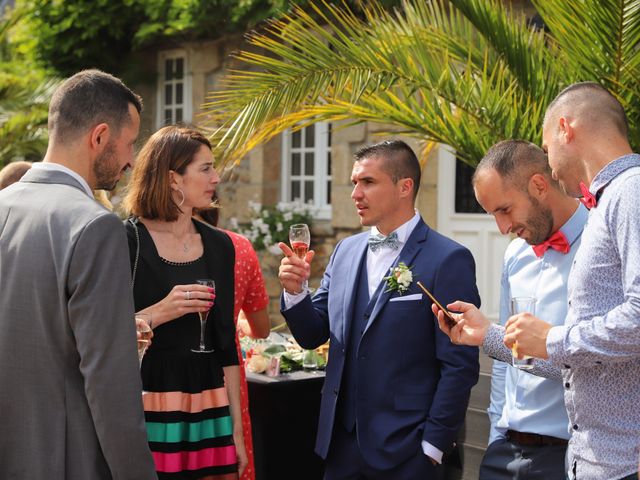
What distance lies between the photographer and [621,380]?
2645 millimetres

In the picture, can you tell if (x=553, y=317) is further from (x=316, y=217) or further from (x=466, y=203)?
(x=316, y=217)

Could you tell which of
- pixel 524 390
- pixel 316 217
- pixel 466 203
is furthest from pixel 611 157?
pixel 316 217

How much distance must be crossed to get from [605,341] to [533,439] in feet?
3.18

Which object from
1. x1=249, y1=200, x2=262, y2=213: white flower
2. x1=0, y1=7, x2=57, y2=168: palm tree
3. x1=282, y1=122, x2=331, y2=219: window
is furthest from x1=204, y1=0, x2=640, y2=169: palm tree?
x1=0, y1=7, x2=57, y2=168: palm tree

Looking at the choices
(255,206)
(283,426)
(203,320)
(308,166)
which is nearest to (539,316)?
(203,320)

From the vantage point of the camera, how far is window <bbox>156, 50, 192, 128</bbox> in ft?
39.9

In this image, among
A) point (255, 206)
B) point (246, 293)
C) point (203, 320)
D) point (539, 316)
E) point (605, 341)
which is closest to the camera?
point (605, 341)

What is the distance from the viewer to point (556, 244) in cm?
342

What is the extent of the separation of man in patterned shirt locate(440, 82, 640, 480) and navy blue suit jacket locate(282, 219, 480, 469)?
2.88ft

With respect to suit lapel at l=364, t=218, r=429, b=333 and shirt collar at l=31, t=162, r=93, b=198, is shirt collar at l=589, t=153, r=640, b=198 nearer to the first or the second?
suit lapel at l=364, t=218, r=429, b=333

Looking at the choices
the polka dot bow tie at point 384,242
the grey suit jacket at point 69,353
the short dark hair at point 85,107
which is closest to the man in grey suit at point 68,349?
the grey suit jacket at point 69,353

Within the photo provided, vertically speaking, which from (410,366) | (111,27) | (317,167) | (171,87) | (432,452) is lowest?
(432,452)

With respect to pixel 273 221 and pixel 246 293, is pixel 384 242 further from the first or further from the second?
pixel 273 221

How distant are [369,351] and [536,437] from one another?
816 mm
